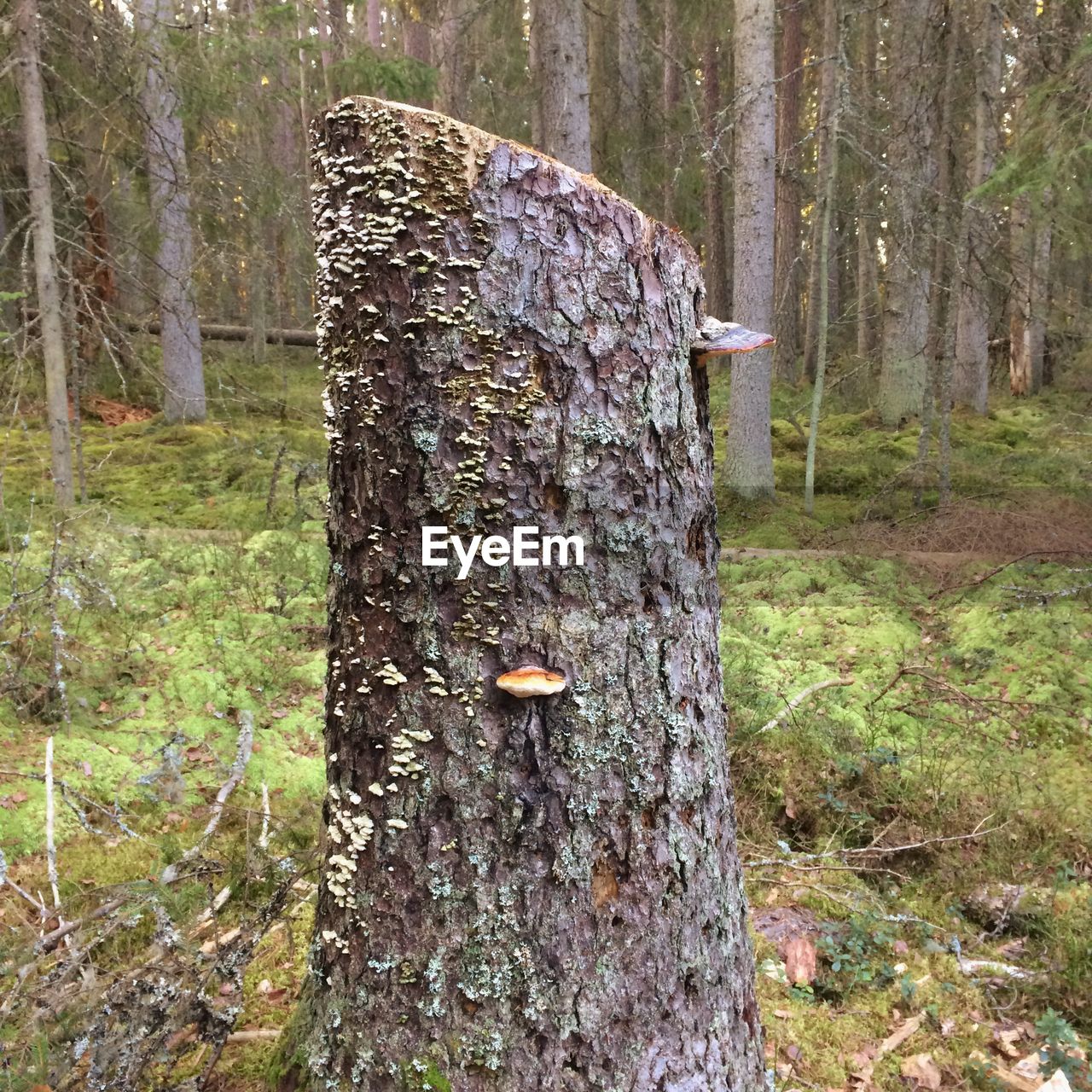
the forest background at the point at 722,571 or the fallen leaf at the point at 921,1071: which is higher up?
the forest background at the point at 722,571

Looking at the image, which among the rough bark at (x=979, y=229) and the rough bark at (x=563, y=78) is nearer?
the rough bark at (x=979, y=229)

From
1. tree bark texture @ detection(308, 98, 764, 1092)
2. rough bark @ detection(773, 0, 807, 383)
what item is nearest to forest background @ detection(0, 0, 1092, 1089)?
tree bark texture @ detection(308, 98, 764, 1092)

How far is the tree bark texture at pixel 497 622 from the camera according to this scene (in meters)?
1.47

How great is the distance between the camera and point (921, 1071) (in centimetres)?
220

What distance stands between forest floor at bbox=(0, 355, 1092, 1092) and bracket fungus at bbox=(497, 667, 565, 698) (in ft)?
3.23

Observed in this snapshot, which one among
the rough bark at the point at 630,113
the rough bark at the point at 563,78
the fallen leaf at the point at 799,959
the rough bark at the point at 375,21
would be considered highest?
the rough bark at the point at 375,21

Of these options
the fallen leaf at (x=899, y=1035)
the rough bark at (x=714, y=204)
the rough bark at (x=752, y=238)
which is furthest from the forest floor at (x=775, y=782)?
the rough bark at (x=714, y=204)

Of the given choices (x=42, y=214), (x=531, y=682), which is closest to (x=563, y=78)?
(x=42, y=214)

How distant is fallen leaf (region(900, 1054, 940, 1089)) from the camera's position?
2.16 m

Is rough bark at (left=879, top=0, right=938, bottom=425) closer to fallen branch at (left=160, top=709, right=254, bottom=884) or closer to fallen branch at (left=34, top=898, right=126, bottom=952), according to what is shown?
fallen branch at (left=160, top=709, right=254, bottom=884)

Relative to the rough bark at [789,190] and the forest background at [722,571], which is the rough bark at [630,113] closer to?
the forest background at [722,571]

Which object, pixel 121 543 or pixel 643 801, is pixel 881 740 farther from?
pixel 121 543

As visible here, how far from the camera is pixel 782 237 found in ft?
57.2

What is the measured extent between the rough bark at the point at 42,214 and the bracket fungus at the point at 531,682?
574cm
